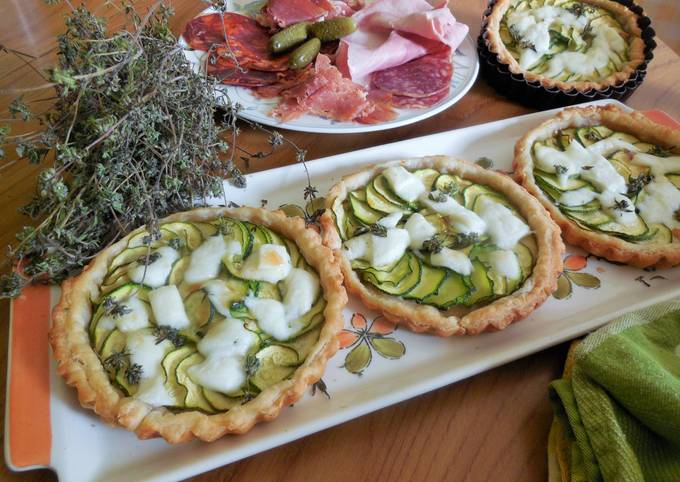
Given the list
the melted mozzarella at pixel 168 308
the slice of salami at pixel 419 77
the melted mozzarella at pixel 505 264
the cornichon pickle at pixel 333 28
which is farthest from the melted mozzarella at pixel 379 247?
the cornichon pickle at pixel 333 28

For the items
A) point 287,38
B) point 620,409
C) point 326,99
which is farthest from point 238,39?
point 620,409

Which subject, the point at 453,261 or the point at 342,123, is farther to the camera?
the point at 342,123

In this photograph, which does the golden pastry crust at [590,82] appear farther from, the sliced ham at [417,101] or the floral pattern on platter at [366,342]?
the floral pattern on platter at [366,342]

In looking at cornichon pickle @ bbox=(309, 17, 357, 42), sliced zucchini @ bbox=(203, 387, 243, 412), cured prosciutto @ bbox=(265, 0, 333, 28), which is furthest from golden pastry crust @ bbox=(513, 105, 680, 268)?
sliced zucchini @ bbox=(203, 387, 243, 412)

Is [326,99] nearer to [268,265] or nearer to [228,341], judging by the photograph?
[268,265]

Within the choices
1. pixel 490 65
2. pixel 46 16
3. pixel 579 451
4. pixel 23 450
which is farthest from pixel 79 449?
pixel 46 16

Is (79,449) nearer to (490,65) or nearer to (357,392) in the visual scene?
(357,392)
